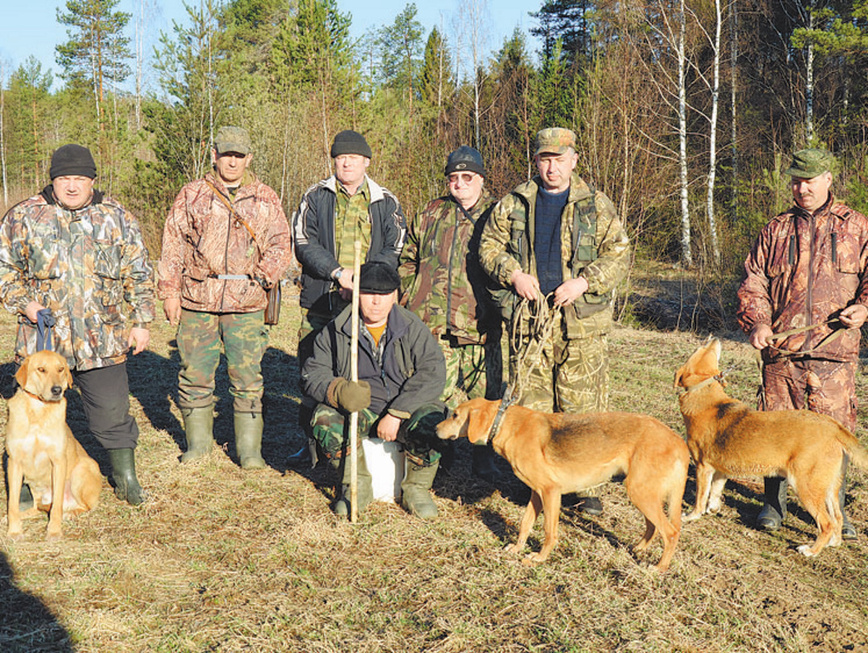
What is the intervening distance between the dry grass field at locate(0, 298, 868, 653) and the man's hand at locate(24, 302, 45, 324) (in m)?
1.37

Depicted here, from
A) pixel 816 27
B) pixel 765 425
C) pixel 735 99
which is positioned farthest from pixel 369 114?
pixel 765 425

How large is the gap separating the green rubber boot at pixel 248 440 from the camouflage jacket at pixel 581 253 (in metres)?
2.39

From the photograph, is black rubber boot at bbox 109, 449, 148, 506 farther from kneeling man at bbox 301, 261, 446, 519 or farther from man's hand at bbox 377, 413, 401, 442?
man's hand at bbox 377, 413, 401, 442

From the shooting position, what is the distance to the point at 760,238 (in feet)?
15.8

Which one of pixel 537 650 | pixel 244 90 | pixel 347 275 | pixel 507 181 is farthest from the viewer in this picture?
pixel 244 90

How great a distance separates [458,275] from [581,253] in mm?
1059

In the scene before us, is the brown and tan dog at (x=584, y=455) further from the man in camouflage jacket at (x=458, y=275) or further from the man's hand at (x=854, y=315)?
the man's hand at (x=854, y=315)

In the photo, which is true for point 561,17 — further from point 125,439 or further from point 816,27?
point 125,439

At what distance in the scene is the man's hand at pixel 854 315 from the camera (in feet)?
14.2

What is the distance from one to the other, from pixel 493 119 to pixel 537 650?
1988cm

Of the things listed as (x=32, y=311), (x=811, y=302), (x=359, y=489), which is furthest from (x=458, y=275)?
(x=32, y=311)

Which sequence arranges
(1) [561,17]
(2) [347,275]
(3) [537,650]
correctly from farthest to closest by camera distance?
(1) [561,17] < (2) [347,275] < (3) [537,650]

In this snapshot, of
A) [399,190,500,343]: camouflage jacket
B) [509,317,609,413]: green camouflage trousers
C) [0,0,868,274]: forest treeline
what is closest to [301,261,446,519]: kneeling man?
[399,190,500,343]: camouflage jacket

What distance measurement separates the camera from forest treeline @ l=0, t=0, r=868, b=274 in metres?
13.3
